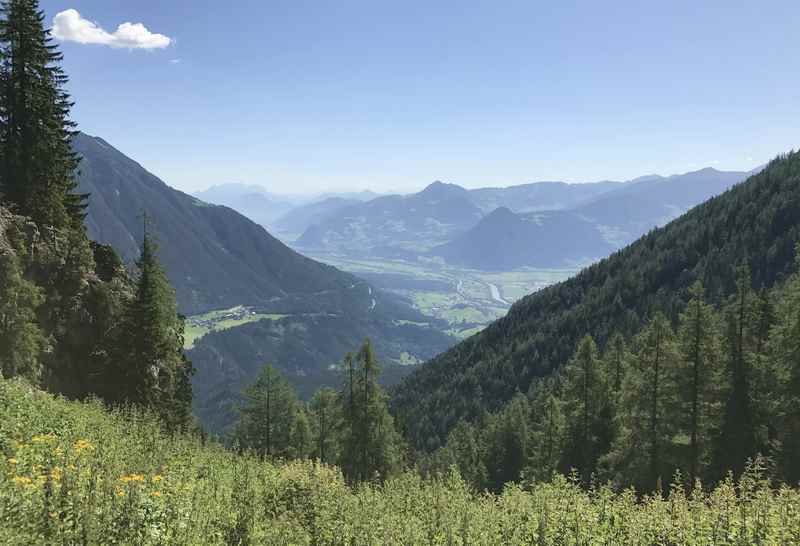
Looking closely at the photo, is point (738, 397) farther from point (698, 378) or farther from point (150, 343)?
point (150, 343)

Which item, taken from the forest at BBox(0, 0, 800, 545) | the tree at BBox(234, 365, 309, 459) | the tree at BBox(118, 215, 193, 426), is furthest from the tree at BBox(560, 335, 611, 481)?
the tree at BBox(118, 215, 193, 426)

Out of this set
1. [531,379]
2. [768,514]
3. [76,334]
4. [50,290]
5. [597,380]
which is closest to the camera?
[768,514]

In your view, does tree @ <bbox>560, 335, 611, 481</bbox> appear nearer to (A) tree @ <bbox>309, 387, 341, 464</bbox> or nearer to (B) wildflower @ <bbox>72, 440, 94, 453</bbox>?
(A) tree @ <bbox>309, 387, 341, 464</bbox>

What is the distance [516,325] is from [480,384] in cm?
3815

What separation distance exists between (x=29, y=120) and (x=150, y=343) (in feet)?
54.7

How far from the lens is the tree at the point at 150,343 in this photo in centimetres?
3500

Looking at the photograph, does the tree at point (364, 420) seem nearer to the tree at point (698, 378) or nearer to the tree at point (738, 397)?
the tree at point (698, 378)

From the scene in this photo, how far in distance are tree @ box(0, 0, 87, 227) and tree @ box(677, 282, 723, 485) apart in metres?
41.2

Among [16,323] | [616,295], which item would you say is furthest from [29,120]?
[616,295]

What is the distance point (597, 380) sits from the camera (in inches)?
1638

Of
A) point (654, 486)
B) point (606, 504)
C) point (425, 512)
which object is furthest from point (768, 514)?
point (654, 486)

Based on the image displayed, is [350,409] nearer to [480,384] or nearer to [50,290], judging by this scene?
[50,290]

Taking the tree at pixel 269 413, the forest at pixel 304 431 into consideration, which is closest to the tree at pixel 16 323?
the forest at pixel 304 431

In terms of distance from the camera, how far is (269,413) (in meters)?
51.2
